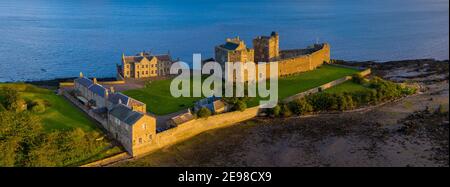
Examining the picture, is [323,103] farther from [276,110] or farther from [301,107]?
[276,110]

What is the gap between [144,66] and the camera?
61.3 meters

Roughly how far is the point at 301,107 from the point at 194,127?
10.8m

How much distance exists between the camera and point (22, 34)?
4360 inches

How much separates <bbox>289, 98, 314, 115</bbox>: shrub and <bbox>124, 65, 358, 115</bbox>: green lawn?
3.17 meters

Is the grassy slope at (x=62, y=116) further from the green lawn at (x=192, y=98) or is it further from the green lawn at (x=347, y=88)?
the green lawn at (x=347, y=88)

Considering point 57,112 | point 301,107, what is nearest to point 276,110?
point 301,107

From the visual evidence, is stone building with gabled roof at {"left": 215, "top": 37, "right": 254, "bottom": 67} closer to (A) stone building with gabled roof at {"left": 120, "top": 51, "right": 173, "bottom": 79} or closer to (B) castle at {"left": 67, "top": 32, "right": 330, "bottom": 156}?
(B) castle at {"left": 67, "top": 32, "right": 330, "bottom": 156}

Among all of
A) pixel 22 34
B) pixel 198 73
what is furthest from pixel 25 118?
pixel 22 34

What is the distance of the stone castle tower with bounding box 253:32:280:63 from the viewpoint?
65.9m

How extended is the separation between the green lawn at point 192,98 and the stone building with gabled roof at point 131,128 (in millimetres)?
6693

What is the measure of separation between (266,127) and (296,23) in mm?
95209

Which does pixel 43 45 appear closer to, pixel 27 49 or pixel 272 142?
pixel 27 49

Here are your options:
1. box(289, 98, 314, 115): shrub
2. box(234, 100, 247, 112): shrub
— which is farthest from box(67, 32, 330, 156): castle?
box(289, 98, 314, 115): shrub

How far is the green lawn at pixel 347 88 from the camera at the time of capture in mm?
55719
